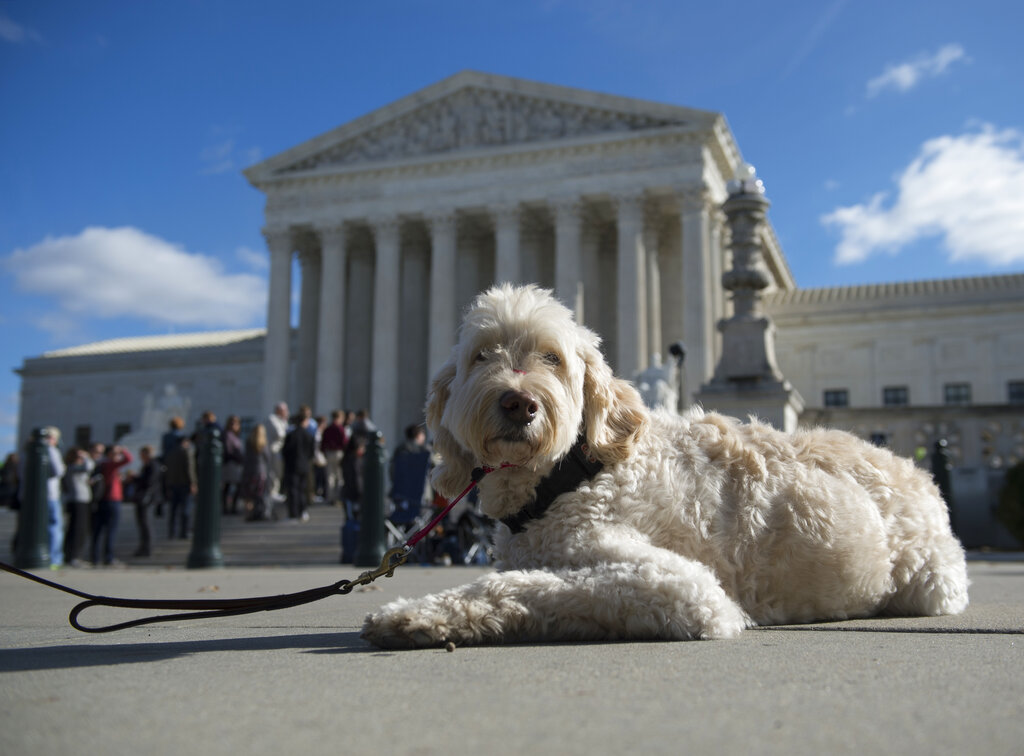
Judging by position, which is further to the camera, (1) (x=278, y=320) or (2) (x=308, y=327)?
(2) (x=308, y=327)

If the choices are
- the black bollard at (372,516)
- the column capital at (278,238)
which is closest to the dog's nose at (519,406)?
the black bollard at (372,516)

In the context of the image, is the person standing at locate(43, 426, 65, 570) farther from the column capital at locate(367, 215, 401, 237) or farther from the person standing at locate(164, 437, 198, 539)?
the column capital at locate(367, 215, 401, 237)

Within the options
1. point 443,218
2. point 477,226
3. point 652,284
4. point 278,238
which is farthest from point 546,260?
point 278,238

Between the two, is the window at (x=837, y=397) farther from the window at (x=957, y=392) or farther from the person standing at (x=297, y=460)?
the person standing at (x=297, y=460)

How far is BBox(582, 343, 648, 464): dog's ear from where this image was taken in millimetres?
3586

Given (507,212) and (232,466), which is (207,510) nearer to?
(232,466)

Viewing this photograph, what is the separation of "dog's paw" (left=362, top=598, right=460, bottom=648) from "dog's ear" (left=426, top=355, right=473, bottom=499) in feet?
2.09

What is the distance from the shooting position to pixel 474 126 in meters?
45.5

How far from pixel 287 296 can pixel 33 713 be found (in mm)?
45874

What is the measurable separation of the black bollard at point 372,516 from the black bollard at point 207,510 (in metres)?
2.13

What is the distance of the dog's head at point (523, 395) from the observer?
3.23m

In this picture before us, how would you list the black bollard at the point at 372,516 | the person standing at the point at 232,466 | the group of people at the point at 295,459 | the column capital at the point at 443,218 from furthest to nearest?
the column capital at the point at 443,218 → the person standing at the point at 232,466 → the group of people at the point at 295,459 → the black bollard at the point at 372,516

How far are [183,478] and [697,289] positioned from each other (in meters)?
28.0

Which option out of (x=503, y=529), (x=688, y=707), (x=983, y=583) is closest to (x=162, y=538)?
(x=983, y=583)
